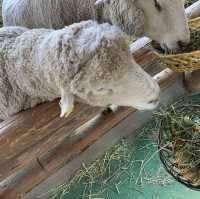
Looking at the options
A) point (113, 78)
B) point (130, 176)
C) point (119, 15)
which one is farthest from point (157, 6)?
point (130, 176)

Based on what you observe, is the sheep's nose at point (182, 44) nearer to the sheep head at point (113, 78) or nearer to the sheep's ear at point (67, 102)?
the sheep head at point (113, 78)

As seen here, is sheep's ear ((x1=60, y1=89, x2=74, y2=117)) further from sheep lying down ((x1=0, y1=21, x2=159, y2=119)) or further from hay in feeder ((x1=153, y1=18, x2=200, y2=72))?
hay in feeder ((x1=153, y1=18, x2=200, y2=72))

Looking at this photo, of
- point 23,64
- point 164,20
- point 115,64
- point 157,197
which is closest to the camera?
point 115,64

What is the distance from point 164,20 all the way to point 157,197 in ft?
3.05

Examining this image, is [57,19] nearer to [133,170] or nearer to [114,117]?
[114,117]

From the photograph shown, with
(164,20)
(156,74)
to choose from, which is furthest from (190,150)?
(164,20)

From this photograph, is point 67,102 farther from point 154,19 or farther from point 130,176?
point 130,176

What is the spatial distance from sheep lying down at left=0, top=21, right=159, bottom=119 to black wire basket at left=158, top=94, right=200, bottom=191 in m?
0.51

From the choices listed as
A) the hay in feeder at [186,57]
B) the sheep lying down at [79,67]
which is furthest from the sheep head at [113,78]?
the hay in feeder at [186,57]

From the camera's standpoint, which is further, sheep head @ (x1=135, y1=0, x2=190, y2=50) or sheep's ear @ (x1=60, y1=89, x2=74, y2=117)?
sheep head @ (x1=135, y1=0, x2=190, y2=50)

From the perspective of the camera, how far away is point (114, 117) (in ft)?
6.83

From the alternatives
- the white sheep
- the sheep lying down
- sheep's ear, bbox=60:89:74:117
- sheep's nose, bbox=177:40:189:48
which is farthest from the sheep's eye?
sheep's ear, bbox=60:89:74:117

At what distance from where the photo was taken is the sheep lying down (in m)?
1.28

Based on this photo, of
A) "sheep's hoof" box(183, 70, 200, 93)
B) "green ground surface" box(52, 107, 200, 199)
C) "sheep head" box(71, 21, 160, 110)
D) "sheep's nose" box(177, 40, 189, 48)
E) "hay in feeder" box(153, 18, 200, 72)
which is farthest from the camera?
"sheep's hoof" box(183, 70, 200, 93)
